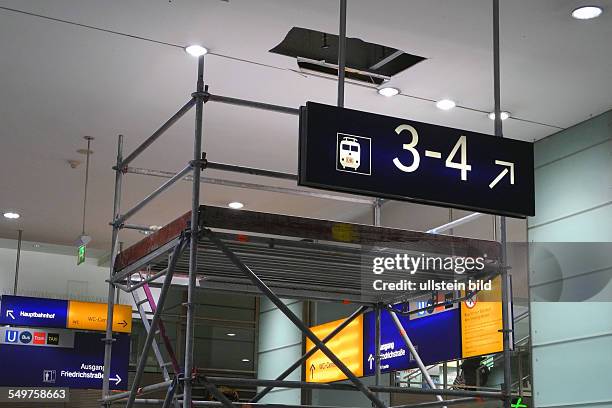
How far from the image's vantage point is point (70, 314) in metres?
11.6

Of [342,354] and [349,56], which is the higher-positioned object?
[349,56]

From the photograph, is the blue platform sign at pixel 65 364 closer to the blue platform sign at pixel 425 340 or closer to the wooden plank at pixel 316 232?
the blue platform sign at pixel 425 340

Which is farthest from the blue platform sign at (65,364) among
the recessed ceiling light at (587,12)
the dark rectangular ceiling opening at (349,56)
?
the recessed ceiling light at (587,12)

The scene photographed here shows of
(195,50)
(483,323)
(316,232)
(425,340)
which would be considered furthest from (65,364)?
(316,232)

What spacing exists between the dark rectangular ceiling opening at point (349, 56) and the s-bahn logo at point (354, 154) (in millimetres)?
2133

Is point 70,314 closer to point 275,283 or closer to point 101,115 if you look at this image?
point 101,115

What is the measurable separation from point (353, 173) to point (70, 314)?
7782 millimetres

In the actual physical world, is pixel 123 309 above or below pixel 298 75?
below

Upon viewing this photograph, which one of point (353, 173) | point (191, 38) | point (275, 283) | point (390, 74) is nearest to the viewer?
point (353, 173)

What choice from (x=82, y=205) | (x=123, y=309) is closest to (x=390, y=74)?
(x=82, y=205)

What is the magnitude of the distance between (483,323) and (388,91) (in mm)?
2230

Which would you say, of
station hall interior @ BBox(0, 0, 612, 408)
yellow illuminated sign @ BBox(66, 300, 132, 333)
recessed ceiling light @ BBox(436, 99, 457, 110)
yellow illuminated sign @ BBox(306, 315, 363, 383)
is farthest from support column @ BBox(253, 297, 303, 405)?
recessed ceiling light @ BBox(436, 99, 457, 110)

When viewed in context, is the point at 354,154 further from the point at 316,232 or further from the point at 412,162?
the point at 316,232

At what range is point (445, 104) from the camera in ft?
25.2
